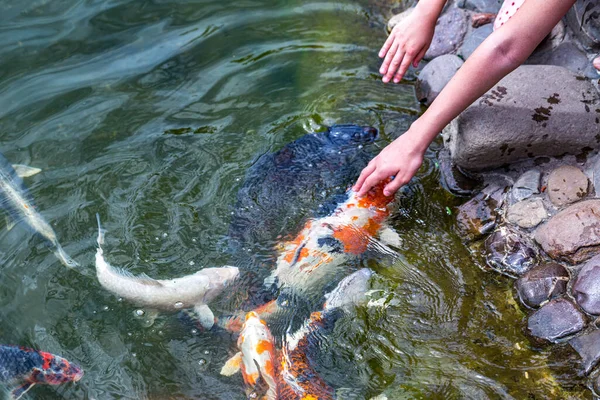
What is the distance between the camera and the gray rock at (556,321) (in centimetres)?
357

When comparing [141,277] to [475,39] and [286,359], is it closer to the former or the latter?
[286,359]

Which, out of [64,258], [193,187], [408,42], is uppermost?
[408,42]

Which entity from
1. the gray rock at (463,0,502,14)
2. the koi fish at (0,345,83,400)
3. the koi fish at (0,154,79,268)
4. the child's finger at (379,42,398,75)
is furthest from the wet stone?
the koi fish at (0,154,79,268)

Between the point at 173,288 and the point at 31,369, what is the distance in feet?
2.99

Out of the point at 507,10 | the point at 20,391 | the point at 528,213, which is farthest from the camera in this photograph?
the point at 507,10

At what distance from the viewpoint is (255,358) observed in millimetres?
3438

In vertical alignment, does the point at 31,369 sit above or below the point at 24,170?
below

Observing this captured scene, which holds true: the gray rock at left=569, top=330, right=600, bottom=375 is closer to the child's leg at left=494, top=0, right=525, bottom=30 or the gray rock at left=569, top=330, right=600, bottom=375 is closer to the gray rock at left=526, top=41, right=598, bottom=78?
the gray rock at left=526, top=41, right=598, bottom=78

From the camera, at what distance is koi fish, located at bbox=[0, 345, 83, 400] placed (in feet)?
11.1

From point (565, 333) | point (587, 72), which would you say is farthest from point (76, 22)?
point (565, 333)

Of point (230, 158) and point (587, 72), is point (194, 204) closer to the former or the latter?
point (230, 158)

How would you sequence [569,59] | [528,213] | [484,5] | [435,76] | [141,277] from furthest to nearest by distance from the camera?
1. [484,5]
2. [435,76]
3. [569,59]
4. [528,213]
5. [141,277]

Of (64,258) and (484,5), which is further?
(484,5)

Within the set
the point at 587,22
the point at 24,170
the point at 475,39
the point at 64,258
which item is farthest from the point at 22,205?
the point at 587,22
